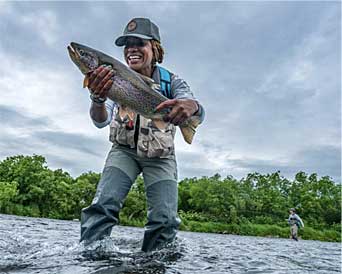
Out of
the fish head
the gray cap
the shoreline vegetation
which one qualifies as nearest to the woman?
the gray cap

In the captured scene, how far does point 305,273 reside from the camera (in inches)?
185

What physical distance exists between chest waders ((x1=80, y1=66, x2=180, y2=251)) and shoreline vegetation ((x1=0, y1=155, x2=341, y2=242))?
4688cm

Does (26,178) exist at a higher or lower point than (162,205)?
higher

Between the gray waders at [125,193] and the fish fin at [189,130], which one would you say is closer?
the fish fin at [189,130]

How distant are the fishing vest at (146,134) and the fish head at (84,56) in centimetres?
79

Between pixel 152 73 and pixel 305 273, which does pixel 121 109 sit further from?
pixel 305 273

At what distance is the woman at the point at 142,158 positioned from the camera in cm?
461

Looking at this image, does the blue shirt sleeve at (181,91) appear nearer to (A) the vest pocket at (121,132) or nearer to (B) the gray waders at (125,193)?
(A) the vest pocket at (121,132)

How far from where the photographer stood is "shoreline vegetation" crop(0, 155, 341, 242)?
187 feet

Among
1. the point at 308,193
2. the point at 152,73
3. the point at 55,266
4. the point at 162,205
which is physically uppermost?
the point at 308,193

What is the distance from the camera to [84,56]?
156 inches

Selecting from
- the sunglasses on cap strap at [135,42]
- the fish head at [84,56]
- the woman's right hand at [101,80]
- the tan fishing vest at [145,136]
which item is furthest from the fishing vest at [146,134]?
the fish head at [84,56]

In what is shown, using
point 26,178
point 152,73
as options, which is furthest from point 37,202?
point 152,73

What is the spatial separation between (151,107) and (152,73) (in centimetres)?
96
